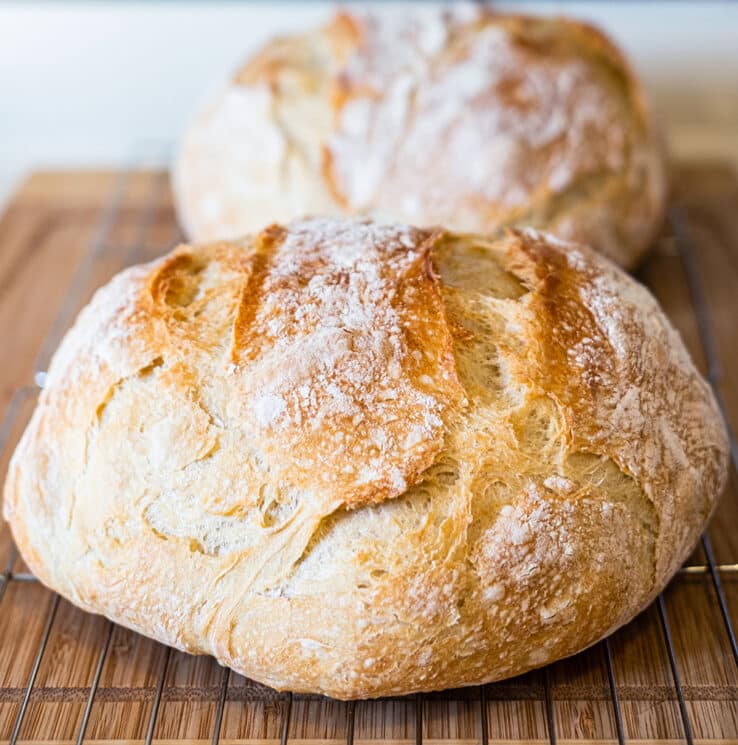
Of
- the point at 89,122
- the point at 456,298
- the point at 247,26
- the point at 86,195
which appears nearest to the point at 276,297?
the point at 456,298

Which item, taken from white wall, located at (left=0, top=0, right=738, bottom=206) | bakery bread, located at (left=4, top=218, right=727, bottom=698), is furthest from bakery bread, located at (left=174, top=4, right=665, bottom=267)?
white wall, located at (left=0, top=0, right=738, bottom=206)

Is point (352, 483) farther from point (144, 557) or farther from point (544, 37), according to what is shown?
point (544, 37)

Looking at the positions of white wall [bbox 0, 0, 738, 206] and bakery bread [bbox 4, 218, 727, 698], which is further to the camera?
white wall [bbox 0, 0, 738, 206]

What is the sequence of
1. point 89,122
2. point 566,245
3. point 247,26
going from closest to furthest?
point 566,245 < point 247,26 < point 89,122

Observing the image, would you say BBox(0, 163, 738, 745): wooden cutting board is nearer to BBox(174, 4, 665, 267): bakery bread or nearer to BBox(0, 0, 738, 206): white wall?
BBox(174, 4, 665, 267): bakery bread

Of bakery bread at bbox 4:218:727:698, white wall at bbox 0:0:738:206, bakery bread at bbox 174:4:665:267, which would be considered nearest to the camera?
bakery bread at bbox 4:218:727:698

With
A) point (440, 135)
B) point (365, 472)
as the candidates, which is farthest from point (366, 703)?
point (440, 135)
